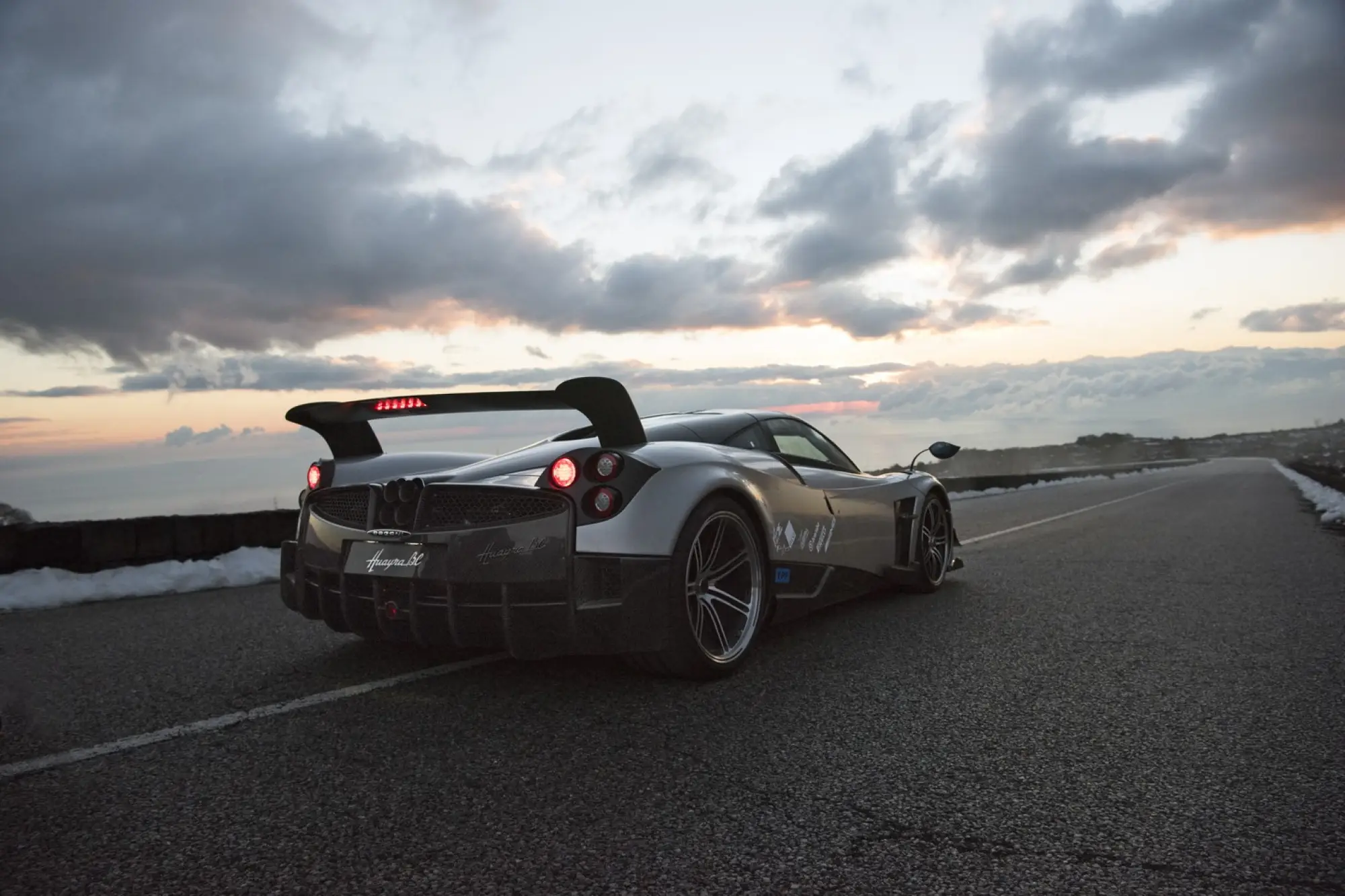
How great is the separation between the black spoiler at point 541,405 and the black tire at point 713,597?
0.47m

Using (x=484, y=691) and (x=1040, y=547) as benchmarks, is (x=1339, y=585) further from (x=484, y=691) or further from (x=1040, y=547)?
(x=484, y=691)

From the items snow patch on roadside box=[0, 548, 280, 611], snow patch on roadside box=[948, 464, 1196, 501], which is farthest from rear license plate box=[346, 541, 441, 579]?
snow patch on roadside box=[948, 464, 1196, 501]

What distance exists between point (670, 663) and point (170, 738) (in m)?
1.81

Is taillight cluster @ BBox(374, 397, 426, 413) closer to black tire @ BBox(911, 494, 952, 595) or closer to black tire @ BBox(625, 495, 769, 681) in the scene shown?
black tire @ BBox(625, 495, 769, 681)

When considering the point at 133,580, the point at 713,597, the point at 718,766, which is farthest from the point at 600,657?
the point at 133,580

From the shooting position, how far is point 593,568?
347cm

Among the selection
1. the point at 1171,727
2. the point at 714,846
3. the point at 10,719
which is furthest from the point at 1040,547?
the point at 10,719

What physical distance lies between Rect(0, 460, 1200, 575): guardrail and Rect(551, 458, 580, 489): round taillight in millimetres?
4035

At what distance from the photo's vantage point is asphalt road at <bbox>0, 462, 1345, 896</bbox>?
7.07 ft

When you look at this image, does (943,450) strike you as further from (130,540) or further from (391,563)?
(130,540)

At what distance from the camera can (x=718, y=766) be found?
283 centimetres

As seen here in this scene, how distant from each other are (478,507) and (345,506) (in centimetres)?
78

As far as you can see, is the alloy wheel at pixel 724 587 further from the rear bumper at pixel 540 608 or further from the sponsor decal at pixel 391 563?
the sponsor decal at pixel 391 563

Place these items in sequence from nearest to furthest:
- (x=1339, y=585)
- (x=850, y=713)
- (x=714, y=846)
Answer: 1. (x=714, y=846)
2. (x=850, y=713)
3. (x=1339, y=585)
